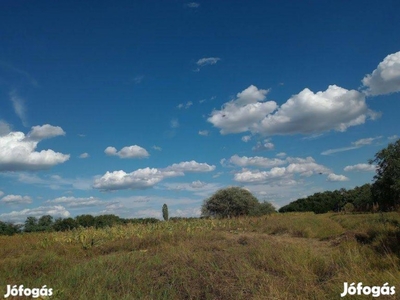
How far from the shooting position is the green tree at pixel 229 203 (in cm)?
4091

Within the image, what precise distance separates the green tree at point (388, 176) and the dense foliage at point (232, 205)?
15091 mm

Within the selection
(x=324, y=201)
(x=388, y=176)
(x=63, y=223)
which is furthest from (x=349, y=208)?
(x=63, y=223)

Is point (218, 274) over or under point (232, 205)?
under

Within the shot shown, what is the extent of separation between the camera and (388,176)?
24.6 meters

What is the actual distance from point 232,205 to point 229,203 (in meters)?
0.42

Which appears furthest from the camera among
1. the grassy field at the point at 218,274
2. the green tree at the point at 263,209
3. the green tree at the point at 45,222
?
the green tree at the point at 263,209

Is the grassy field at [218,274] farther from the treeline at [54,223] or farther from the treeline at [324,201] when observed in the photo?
the treeline at [324,201]

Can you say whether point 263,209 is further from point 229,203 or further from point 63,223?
point 63,223

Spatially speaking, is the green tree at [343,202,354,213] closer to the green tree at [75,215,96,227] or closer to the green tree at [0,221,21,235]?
the green tree at [75,215,96,227]

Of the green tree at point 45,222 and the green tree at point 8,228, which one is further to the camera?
the green tree at point 45,222

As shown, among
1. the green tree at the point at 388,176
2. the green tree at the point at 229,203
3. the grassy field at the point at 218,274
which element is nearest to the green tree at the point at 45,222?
the green tree at the point at 229,203

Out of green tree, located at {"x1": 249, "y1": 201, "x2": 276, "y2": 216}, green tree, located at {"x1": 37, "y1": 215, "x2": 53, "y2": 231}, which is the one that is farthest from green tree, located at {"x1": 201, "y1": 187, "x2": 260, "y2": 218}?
green tree, located at {"x1": 37, "y1": 215, "x2": 53, "y2": 231}

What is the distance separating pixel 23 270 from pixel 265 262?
6.06m

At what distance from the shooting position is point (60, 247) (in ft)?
44.4
